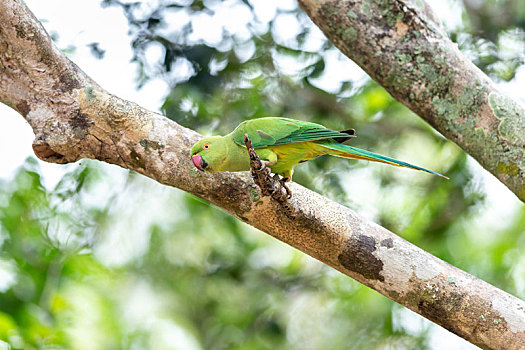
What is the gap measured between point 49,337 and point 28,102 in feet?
4.53

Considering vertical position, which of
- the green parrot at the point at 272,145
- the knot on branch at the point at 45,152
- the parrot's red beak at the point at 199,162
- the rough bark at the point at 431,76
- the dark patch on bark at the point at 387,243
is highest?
the rough bark at the point at 431,76

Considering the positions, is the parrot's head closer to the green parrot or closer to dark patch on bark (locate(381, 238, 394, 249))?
the green parrot

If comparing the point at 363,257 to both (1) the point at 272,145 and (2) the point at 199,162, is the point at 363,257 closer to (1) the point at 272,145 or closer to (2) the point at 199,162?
(1) the point at 272,145

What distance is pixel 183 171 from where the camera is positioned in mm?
2598

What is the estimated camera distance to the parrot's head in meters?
2.49

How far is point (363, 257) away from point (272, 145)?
0.69 meters

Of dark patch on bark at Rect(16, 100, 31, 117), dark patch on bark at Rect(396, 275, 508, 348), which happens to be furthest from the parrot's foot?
dark patch on bark at Rect(16, 100, 31, 117)

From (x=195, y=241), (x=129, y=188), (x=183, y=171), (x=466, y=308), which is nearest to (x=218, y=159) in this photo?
(x=183, y=171)

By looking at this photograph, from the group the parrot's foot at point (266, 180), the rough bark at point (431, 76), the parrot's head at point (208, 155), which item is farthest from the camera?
the rough bark at point (431, 76)

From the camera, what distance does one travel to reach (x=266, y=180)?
2.38m

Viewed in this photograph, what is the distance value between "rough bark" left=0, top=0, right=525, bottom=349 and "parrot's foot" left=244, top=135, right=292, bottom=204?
0.10m

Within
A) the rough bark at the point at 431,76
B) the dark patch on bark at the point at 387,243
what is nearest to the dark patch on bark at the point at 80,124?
the rough bark at the point at 431,76

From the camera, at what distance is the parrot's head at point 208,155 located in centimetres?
249

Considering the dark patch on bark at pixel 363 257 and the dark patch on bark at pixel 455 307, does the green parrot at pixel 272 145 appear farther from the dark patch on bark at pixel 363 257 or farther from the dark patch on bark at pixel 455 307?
the dark patch on bark at pixel 455 307
